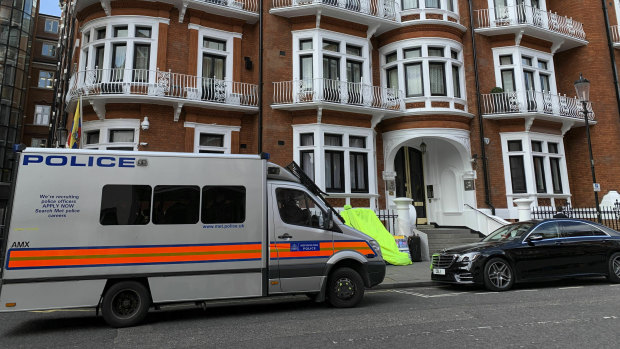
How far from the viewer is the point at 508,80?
1797 cm

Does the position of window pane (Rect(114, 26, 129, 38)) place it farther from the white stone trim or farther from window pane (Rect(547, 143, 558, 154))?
window pane (Rect(547, 143, 558, 154))

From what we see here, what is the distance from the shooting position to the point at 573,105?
18.2m

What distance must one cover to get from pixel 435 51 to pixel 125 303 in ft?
51.0

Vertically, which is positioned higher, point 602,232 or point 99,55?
point 99,55

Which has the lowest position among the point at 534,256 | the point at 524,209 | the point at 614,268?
the point at 614,268

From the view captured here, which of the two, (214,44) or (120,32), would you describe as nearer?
(120,32)

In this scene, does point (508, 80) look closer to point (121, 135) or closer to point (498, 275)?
point (498, 275)

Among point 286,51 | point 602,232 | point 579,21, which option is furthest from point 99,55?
point 579,21

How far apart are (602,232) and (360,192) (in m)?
7.89

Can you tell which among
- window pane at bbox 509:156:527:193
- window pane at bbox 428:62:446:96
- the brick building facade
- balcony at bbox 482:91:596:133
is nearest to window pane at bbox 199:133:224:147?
the brick building facade

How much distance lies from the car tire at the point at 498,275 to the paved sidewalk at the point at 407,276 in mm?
1471

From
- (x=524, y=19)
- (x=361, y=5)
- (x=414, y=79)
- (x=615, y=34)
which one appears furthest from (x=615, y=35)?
(x=361, y=5)

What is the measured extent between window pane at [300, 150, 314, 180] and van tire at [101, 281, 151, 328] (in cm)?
931

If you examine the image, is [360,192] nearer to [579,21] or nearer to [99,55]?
[99,55]
